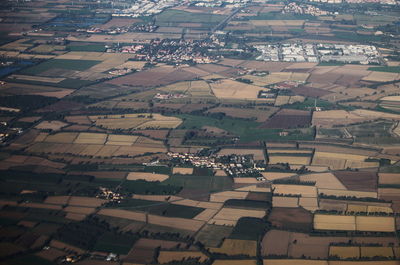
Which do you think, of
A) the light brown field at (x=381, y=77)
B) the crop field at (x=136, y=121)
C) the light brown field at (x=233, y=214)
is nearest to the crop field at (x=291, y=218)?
the light brown field at (x=233, y=214)

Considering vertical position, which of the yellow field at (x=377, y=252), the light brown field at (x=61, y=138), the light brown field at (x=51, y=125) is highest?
the yellow field at (x=377, y=252)

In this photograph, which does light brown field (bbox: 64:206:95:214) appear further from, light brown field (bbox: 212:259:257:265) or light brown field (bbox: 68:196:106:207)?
light brown field (bbox: 212:259:257:265)

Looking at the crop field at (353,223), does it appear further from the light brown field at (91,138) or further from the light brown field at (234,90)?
the light brown field at (234,90)

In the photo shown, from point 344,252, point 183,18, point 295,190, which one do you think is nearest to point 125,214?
point 295,190

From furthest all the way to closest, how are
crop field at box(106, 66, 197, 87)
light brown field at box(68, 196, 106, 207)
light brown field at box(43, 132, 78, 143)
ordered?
crop field at box(106, 66, 197, 87) < light brown field at box(43, 132, 78, 143) < light brown field at box(68, 196, 106, 207)

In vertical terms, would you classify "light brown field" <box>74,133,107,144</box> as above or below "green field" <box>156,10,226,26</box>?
above

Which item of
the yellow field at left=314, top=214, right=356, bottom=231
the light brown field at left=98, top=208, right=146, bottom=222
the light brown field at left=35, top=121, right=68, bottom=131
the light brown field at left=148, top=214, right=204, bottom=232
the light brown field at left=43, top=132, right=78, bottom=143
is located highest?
the yellow field at left=314, top=214, right=356, bottom=231

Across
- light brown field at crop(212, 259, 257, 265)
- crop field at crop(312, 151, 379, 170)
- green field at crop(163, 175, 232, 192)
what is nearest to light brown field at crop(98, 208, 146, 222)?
green field at crop(163, 175, 232, 192)

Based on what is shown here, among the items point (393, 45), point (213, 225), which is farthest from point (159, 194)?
point (393, 45)
